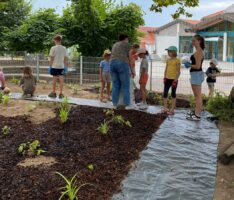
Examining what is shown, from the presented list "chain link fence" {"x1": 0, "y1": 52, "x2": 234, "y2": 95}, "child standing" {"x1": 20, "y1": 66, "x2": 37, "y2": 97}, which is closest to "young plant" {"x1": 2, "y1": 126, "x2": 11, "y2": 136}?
"child standing" {"x1": 20, "y1": 66, "x2": 37, "y2": 97}

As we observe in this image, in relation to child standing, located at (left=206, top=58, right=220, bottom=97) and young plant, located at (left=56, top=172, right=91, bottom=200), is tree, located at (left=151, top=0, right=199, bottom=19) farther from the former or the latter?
young plant, located at (left=56, top=172, right=91, bottom=200)

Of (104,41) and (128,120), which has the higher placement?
(104,41)

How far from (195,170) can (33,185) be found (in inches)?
85.8

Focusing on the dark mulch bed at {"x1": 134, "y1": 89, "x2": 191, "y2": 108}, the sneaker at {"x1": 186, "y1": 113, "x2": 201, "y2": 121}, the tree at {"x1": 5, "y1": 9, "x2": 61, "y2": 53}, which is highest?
the tree at {"x1": 5, "y1": 9, "x2": 61, "y2": 53}

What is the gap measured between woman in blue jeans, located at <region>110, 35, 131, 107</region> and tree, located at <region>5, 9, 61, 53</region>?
8.51 metres

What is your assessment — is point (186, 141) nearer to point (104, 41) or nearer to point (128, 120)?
point (128, 120)

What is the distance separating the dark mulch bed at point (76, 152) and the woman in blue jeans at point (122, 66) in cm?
69

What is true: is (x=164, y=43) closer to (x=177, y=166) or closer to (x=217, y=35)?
(x=217, y=35)

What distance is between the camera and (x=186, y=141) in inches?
261

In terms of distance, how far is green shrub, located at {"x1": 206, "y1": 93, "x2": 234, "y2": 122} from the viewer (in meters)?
8.42

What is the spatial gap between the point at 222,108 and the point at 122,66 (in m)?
2.46

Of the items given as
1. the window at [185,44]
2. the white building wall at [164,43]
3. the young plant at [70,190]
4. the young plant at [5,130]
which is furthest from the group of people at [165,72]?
the white building wall at [164,43]

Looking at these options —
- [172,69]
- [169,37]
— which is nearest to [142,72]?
[172,69]

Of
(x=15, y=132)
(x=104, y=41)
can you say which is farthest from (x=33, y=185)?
(x=104, y=41)
